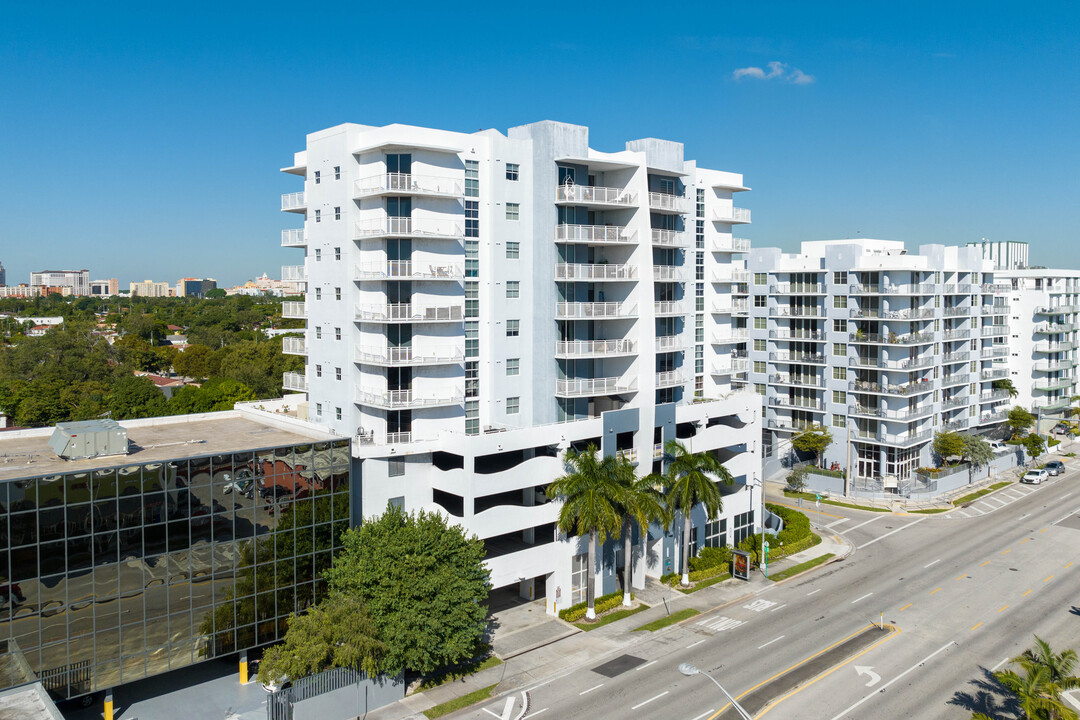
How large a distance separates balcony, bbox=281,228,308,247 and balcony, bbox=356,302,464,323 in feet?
24.9

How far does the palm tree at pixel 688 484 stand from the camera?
171 feet

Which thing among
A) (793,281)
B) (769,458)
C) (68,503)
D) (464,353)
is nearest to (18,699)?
(68,503)

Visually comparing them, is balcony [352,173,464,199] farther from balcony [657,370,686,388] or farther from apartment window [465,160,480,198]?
balcony [657,370,686,388]

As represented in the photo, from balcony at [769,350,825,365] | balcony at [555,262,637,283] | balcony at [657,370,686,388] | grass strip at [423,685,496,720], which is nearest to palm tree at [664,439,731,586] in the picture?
balcony at [657,370,686,388]

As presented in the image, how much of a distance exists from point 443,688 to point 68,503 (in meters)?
19.1

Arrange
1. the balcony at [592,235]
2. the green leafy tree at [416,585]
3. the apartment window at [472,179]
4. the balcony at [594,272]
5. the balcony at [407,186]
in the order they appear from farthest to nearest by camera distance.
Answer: the balcony at [594,272]
the balcony at [592,235]
the apartment window at [472,179]
the balcony at [407,186]
the green leafy tree at [416,585]

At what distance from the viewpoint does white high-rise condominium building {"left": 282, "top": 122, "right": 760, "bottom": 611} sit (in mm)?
46625

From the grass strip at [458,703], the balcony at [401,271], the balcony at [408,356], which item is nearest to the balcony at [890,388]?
the balcony at [408,356]

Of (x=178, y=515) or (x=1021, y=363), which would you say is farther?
(x=1021, y=363)

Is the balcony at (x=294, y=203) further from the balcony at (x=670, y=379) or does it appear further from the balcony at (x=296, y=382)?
the balcony at (x=670, y=379)

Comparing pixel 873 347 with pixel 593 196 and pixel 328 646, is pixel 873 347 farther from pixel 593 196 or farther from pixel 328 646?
pixel 328 646

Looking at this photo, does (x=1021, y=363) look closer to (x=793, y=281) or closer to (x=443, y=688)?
(x=793, y=281)

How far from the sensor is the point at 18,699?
31125 mm

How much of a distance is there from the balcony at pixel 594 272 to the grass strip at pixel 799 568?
22554mm
